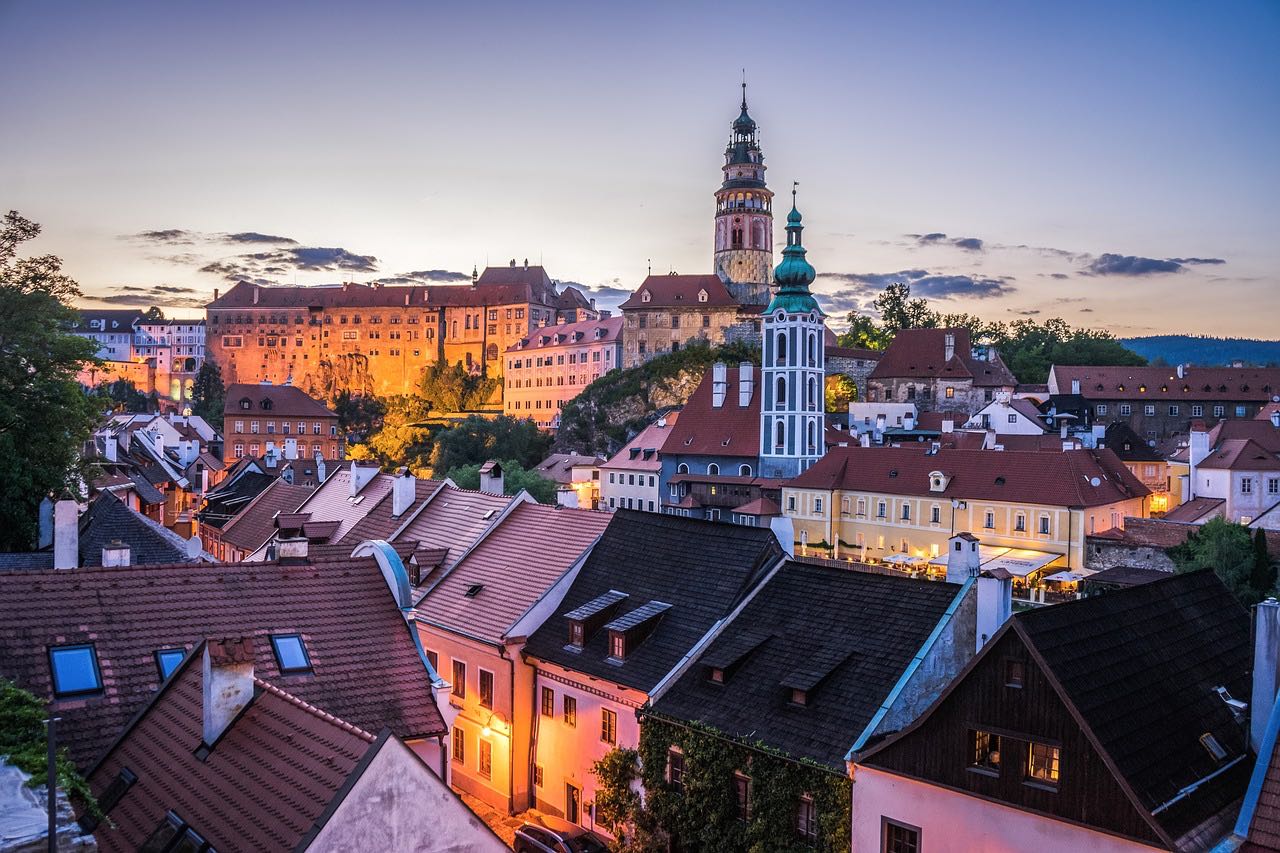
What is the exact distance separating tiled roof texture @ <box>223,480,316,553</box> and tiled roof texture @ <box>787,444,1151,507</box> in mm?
31274

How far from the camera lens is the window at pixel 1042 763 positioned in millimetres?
14000

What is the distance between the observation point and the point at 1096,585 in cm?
4400

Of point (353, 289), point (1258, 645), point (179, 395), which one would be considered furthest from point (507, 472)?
point (179, 395)

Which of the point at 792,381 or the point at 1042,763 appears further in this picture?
the point at 792,381

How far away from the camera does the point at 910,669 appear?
55.2 feet

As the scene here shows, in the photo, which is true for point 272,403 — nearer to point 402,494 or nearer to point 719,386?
point 719,386

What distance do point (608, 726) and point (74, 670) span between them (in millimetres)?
10396

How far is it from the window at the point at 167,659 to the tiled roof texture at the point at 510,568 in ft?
29.1

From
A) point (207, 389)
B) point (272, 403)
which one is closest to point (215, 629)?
point (272, 403)

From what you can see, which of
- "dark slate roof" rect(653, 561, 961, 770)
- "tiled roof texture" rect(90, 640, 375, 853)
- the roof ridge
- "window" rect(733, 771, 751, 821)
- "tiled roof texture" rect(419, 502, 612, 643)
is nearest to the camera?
"tiled roof texture" rect(90, 640, 375, 853)

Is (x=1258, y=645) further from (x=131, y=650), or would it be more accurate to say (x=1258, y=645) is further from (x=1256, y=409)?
(x=1256, y=409)

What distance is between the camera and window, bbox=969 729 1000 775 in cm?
1463

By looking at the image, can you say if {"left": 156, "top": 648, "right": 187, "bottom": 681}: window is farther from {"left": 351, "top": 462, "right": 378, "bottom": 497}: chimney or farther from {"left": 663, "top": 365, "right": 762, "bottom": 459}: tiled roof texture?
{"left": 663, "top": 365, "right": 762, "bottom": 459}: tiled roof texture

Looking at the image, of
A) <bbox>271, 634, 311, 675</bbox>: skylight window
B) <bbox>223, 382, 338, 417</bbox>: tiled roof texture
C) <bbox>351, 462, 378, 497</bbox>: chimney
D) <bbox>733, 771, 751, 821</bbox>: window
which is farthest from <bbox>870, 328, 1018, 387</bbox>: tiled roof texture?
<bbox>271, 634, 311, 675</bbox>: skylight window
